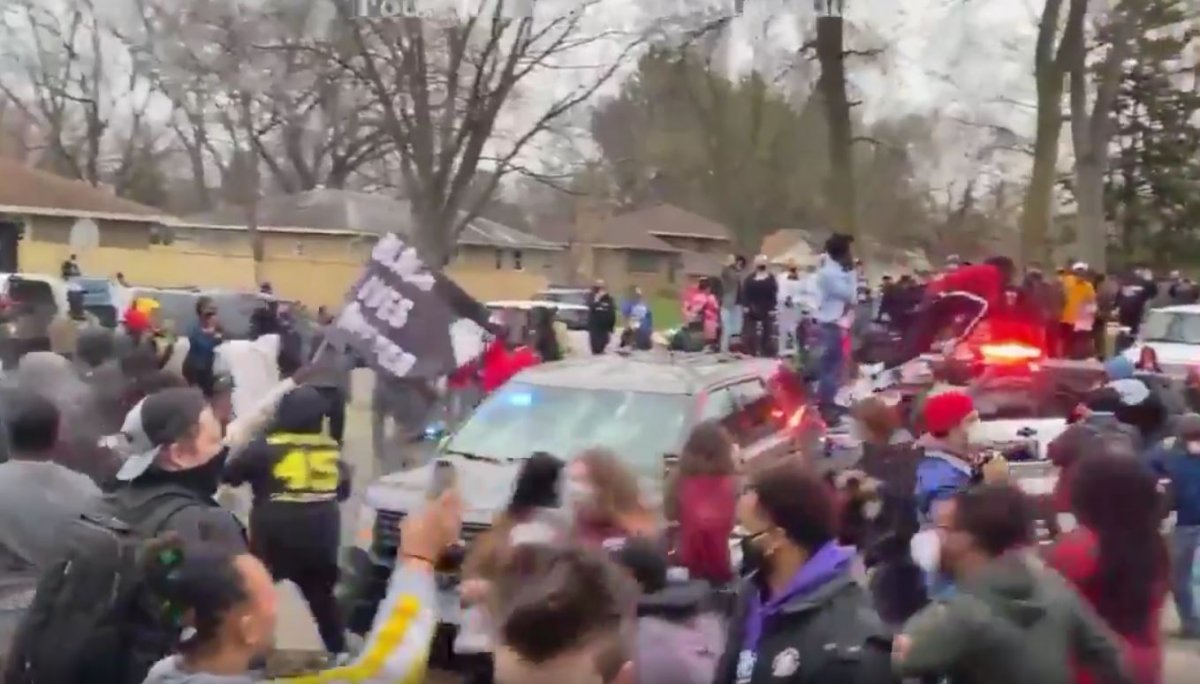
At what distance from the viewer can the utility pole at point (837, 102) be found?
1120 inches

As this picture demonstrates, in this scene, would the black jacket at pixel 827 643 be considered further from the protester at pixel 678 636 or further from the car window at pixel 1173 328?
the car window at pixel 1173 328

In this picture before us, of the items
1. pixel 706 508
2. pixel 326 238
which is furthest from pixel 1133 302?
pixel 326 238

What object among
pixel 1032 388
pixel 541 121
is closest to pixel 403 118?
pixel 541 121

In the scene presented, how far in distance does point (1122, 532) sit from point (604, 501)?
2.04 meters

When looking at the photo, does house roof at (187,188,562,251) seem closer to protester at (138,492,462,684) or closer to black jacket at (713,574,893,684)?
black jacket at (713,574,893,684)

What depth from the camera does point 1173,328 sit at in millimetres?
22828

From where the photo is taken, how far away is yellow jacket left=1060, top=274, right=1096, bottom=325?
20938 millimetres

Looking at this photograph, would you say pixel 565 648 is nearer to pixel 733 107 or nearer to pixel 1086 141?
pixel 1086 141

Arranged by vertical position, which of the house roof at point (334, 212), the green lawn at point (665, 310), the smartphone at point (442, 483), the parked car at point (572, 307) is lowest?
the green lawn at point (665, 310)

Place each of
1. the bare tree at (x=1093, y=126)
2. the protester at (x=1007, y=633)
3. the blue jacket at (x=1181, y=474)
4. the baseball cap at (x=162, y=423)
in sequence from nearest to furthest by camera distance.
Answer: the protester at (x=1007, y=633), the baseball cap at (x=162, y=423), the blue jacket at (x=1181, y=474), the bare tree at (x=1093, y=126)

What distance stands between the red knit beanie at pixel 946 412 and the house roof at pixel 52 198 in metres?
44.6

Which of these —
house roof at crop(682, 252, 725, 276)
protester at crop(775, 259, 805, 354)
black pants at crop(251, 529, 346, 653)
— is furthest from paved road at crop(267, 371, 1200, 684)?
house roof at crop(682, 252, 725, 276)

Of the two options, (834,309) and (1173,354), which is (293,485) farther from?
(1173,354)

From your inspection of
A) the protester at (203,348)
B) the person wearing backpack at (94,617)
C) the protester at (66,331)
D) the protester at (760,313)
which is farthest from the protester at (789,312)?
the person wearing backpack at (94,617)
